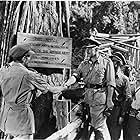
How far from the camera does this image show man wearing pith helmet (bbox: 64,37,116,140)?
341 cm

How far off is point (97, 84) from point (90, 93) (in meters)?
0.14

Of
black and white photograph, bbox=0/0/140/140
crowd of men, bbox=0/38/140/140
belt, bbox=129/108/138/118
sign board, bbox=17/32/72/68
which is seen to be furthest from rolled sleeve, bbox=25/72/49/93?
belt, bbox=129/108/138/118

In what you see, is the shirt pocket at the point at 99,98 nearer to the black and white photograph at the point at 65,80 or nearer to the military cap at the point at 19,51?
the black and white photograph at the point at 65,80

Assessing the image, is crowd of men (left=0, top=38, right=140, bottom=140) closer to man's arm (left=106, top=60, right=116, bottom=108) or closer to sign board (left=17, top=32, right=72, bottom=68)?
man's arm (left=106, top=60, right=116, bottom=108)

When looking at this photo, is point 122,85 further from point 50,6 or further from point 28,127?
point 28,127

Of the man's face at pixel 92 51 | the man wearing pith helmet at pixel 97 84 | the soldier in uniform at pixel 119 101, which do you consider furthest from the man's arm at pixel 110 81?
→ the soldier in uniform at pixel 119 101

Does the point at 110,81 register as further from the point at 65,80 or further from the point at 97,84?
the point at 65,80

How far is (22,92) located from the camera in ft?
8.15

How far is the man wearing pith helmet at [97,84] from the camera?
3406mm

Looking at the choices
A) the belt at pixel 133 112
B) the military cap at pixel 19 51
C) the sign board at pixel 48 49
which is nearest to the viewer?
the military cap at pixel 19 51

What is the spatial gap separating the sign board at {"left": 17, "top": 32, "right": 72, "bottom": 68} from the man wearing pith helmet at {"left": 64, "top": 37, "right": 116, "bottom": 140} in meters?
0.31

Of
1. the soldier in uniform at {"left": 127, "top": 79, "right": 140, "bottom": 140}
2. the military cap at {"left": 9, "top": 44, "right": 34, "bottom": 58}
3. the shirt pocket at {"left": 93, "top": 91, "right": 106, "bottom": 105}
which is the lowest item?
the soldier in uniform at {"left": 127, "top": 79, "right": 140, "bottom": 140}

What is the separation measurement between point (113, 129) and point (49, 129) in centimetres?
86

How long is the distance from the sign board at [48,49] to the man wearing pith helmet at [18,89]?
3.20 ft
